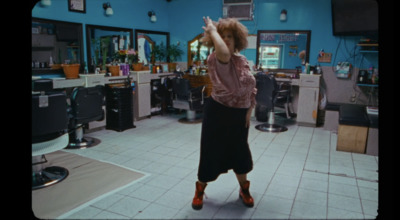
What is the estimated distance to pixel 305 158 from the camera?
11.9 ft

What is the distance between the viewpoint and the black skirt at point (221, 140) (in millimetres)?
2213

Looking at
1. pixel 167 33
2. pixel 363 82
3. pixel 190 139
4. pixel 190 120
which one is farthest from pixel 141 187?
pixel 167 33

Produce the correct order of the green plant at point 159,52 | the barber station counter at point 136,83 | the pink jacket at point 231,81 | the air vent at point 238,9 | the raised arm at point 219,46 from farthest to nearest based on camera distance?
1. the green plant at point 159,52
2. the air vent at point 238,9
3. the barber station counter at point 136,83
4. the pink jacket at point 231,81
5. the raised arm at point 219,46

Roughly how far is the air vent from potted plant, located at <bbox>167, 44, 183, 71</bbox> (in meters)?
1.34

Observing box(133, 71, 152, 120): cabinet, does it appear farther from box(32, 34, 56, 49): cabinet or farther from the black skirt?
the black skirt

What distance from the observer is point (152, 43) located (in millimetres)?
6695

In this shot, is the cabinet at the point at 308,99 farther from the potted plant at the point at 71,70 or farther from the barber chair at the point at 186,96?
the potted plant at the point at 71,70

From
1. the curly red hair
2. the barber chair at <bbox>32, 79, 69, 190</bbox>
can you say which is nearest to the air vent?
the curly red hair

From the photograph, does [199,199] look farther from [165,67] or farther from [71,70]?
[165,67]

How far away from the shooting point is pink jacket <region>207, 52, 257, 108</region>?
210 cm

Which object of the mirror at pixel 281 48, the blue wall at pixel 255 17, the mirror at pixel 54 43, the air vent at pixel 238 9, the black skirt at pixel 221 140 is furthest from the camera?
the air vent at pixel 238 9

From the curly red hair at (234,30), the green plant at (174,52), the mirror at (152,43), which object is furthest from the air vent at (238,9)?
the curly red hair at (234,30)

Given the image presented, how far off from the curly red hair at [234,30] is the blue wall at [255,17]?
3.30 m
